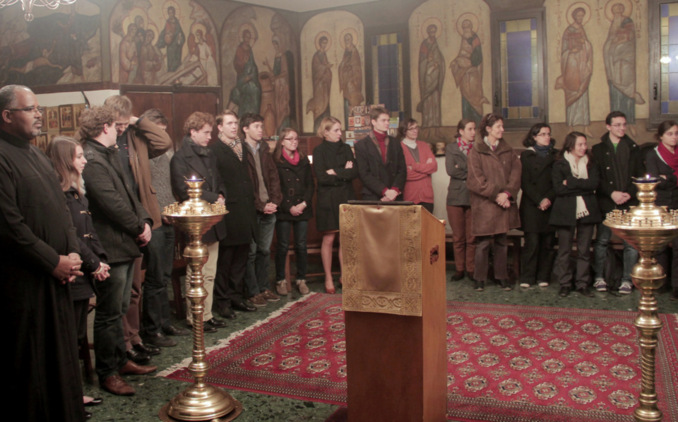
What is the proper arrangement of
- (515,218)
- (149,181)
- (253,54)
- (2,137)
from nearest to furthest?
(2,137), (149,181), (515,218), (253,54)

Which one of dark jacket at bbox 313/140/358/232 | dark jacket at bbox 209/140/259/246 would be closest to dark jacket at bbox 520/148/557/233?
dark jacket at bbox 313/140/358/232

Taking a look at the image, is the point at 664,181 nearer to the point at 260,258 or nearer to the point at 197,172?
the point at 260,258

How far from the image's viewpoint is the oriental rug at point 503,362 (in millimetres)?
3928

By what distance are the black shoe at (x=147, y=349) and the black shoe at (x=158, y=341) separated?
0.05m

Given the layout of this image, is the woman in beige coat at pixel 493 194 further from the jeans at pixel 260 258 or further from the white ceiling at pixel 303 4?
the white ceiling at pixel 303 4

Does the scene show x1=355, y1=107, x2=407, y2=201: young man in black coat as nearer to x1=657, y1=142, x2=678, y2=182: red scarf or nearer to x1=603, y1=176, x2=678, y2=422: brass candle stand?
x1=657, y1=142, x2=678, y2=182: red scarf

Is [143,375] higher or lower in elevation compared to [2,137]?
lower

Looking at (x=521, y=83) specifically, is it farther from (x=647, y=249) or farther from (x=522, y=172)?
(x=647, y=249)

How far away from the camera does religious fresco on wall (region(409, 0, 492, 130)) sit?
1006 cm

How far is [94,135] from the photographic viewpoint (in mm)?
4297

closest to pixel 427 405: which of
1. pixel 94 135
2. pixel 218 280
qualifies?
pixel 94 135

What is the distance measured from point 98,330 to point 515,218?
4.19 meters

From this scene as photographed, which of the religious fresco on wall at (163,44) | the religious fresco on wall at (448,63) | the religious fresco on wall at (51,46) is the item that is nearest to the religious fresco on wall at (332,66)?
the religious fresco on wall at (448,63)

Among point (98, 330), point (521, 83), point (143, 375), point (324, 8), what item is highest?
point (324, 8)
